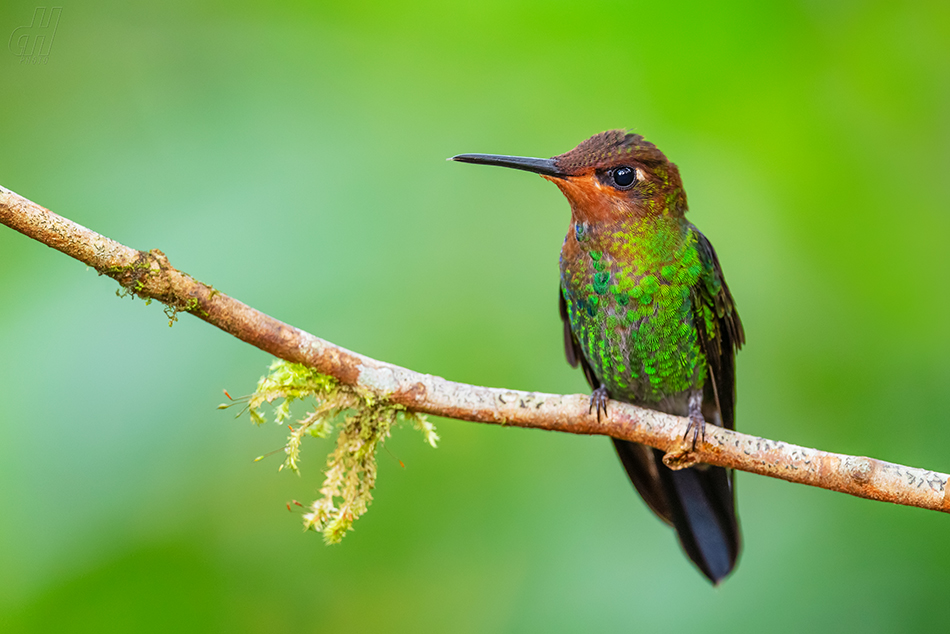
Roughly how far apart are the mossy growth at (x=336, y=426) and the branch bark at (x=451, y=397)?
0.10 meters

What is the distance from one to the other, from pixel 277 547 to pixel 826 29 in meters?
3.41

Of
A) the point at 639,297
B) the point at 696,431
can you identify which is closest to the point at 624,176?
the point at 639,297

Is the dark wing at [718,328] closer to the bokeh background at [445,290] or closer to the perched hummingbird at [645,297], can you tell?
the perched hummingbird at [645,297]

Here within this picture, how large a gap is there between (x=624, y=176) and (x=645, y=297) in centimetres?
43

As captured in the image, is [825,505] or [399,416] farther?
[825,505]

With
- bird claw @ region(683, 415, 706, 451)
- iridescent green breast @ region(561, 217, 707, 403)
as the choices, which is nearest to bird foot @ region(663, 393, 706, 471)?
bird claw @ region(683, 415, 706, 451)

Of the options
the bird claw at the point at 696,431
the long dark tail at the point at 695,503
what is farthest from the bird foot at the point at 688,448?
the long dark tail at the point at 695,503

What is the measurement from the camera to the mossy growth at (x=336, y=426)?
2.25m

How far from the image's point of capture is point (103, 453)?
2.74 metres

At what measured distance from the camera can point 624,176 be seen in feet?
9.04

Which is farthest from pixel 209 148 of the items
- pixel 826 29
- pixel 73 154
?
pixel 826 29

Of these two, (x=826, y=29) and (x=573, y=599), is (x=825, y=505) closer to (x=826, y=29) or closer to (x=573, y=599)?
(x=573, y=599)

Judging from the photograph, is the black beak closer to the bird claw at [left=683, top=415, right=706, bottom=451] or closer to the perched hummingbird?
the perched hummingbird

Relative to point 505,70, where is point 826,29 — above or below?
above
